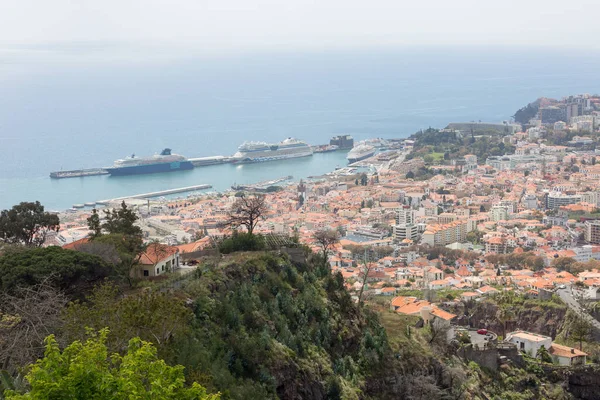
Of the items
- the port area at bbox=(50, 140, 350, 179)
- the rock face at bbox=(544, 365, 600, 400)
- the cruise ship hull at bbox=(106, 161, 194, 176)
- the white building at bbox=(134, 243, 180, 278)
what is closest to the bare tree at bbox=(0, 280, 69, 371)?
the white building at bbox=(134, 243, 180, 278)

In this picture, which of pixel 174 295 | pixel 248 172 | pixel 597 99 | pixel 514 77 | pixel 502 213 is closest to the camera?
pixel 174 295

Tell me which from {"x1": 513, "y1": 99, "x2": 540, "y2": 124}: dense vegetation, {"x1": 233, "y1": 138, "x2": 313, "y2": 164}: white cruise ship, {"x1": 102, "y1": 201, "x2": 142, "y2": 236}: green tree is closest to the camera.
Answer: {"x1": 102, "y1": 201, "x2": 142, "y2": 236}: green tree

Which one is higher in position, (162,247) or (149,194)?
(162,247)

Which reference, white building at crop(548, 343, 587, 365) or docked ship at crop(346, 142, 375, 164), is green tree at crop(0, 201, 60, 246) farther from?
docked ship at crop(346, 142, 375, 164)

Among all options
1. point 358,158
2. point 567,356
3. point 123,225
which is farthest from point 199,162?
point 567,356

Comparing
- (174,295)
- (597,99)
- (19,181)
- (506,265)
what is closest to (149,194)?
(19,181)

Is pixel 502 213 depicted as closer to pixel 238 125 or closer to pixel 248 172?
pixel 248 172

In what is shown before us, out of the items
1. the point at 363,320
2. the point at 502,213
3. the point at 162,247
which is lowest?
the point at 502,213

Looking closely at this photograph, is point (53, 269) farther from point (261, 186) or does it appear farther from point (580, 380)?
point (261, 186)
